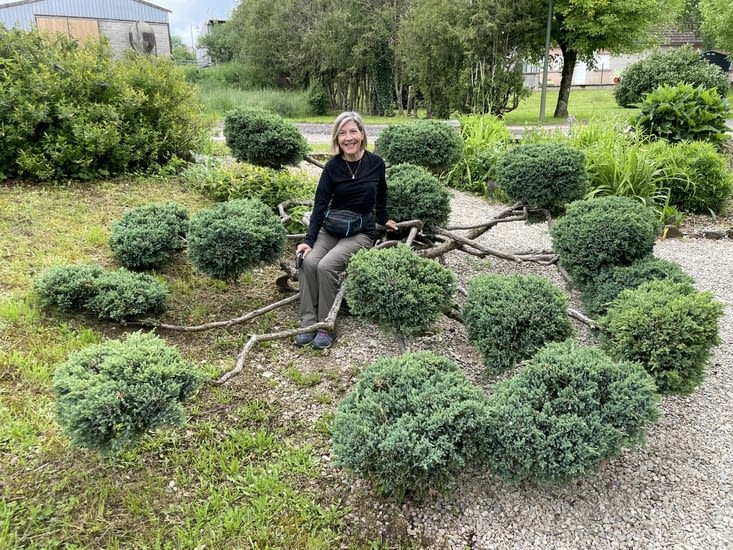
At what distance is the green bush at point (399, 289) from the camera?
266 cm

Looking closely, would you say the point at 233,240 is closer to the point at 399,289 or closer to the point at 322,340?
the point at 322,340

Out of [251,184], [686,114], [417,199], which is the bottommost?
[251,184]

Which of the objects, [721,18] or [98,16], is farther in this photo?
[98,16]

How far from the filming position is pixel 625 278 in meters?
3.01

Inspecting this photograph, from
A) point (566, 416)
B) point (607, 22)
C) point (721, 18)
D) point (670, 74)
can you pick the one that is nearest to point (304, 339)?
point (566, 416)

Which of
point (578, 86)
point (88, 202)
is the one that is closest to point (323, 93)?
point (88, 202)

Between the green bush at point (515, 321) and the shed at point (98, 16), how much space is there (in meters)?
22.1

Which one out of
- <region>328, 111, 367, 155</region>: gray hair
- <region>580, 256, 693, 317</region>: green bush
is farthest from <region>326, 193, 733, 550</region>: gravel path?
<region>328, 111, 367, 155</region>: gray hair

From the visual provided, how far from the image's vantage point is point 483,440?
6.73 feet

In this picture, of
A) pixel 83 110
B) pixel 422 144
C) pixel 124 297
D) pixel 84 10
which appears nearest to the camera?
pixel 124 297

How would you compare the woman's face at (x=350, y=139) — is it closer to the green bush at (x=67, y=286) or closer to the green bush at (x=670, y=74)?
the green bush at (x=67, y=286)

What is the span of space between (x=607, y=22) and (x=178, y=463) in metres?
17.2

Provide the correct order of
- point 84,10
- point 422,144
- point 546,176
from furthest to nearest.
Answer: point 84,10, point 422,144, point 546,176

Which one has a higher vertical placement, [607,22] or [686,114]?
[607,22]
